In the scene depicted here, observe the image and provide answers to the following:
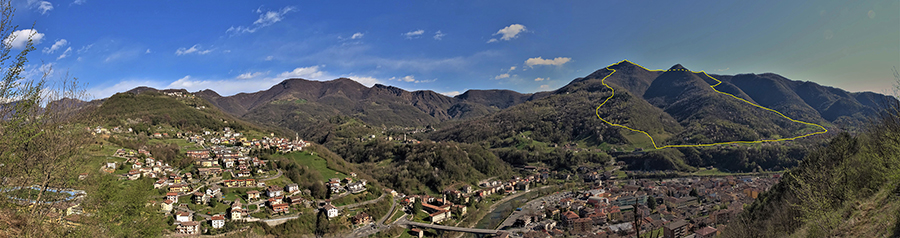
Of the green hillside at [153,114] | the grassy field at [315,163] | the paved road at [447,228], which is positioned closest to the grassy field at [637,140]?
the paved road at [447,228]

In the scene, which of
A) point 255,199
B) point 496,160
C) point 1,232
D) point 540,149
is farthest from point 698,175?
point 1,232

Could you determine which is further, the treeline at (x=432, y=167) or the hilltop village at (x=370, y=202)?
the treeline at (x=432, y=167)

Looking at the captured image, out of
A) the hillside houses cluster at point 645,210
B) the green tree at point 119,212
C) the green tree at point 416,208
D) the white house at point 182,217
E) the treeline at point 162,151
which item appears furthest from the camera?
the green tree at point 416,208

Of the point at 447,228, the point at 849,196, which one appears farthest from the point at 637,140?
the point at 849,196

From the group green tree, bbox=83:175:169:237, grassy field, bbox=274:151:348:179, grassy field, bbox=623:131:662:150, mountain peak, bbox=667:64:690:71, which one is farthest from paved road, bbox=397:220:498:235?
mountain peak, bbox=667:64:690:71

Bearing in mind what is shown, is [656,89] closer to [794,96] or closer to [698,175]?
[794,96]

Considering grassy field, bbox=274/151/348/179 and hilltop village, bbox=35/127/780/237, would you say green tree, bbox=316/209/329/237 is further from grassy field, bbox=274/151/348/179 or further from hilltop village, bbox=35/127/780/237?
grassy field, bbox=274/151/348/179

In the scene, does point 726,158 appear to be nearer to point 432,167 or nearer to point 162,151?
point 432,167

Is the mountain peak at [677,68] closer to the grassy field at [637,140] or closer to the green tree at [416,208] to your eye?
the grassy field at [637,140]
